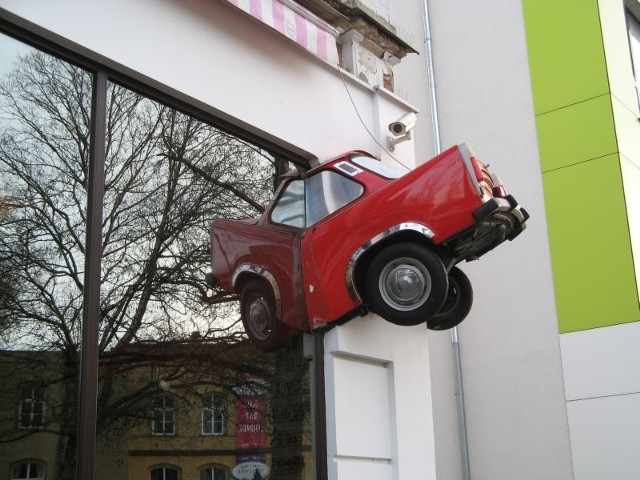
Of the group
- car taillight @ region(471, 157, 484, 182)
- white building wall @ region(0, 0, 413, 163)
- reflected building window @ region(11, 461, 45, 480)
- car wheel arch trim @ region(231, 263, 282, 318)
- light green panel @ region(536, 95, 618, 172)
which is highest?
light green panel @ region(536, 95, 618, 172)

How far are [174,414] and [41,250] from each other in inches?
54.5

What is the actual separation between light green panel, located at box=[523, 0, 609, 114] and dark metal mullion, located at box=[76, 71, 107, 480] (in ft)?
27.6

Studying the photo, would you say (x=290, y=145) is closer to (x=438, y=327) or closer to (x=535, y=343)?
(x=438, y=327)

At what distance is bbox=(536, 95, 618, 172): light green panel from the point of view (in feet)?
38.9

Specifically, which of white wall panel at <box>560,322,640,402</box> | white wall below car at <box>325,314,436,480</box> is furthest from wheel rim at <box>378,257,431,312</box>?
white wall panel at <box>560,322,640,402</box>

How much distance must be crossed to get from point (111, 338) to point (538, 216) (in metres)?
8.35

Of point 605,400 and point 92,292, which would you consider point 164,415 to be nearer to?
point 92,292

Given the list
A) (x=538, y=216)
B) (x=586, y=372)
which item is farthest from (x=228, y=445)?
(x=538, y=216)

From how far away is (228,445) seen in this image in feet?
19.5

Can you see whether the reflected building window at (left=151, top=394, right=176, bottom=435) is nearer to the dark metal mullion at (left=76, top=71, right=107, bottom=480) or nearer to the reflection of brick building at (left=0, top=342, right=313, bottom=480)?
the reflection of brick building at (left=0, top=342, right=313, bottom=480)

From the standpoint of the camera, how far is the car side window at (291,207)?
679 cm

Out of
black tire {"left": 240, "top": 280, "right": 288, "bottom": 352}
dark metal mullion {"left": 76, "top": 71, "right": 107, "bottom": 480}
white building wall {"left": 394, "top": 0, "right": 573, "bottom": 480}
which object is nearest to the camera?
dark metal mullion {"left": 76, "top": 71, "right": 107, "bottom": 480}

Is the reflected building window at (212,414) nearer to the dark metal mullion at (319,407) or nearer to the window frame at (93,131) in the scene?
the window frame at (93,131)

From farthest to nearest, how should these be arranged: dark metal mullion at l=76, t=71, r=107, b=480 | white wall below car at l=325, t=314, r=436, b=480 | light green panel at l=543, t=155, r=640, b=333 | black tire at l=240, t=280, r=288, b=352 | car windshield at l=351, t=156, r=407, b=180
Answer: light green panel at l=543, t=155, r=640, b=333 < car windshield at l=351, t=156, r=407, b=180 < white wall below car at l=325, t=314, r=436, b=480 < black tire at l=240, t=280, r=288, b=352 < dark metal mullion at l=76, t=71, r=107, b=480
